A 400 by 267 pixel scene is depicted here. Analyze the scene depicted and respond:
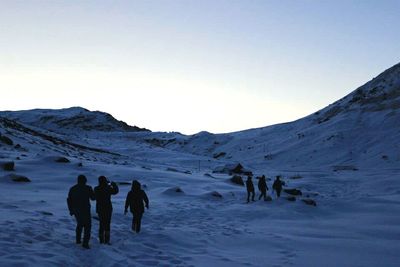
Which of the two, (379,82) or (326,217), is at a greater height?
(379,82)

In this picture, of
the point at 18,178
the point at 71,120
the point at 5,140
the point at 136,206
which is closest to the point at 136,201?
the point at 136,206

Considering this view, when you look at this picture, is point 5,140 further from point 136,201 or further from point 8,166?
point 136,201

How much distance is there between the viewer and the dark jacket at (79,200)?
936cm

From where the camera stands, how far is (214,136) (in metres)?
98.1

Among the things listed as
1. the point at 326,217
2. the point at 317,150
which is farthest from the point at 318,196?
the point at 317,150

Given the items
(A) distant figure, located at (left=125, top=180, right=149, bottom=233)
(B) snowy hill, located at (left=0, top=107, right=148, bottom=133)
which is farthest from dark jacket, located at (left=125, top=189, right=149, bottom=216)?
(B) snowy hill, located at (left=0, top=107, right=148, bottom=133)

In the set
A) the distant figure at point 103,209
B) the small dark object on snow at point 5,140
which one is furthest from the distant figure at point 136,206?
the small dark object on snow at point 5,140

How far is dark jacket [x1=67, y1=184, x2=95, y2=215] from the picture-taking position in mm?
9359

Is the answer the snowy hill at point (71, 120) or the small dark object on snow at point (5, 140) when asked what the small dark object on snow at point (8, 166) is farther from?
the snowy hill at point (71, 120)

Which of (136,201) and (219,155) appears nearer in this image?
(136,201)

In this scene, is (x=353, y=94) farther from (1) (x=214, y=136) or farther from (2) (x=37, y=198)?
(2) (x=37, y=198)

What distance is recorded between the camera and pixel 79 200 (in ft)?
30.8

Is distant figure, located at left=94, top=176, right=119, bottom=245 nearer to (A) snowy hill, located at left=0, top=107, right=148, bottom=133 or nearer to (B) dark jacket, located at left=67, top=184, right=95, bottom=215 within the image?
(B) dark jacket, located at left=67, top=184, right=95, bottom=215

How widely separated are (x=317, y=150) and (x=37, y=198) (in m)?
52.4
